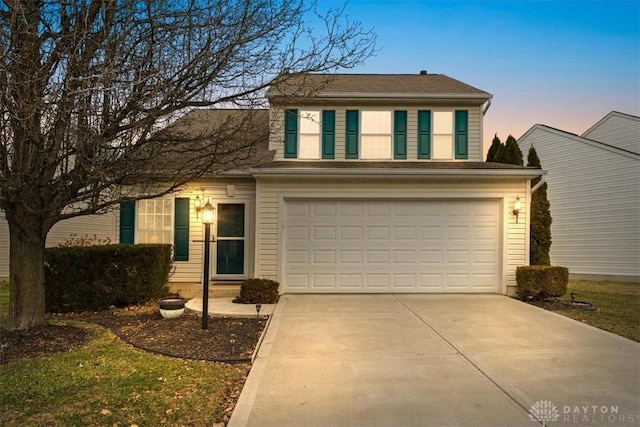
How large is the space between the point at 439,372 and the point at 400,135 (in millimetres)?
7009


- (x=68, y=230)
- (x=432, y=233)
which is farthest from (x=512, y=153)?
(x=68, y=230)

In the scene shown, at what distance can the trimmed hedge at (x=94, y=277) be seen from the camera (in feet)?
24.3

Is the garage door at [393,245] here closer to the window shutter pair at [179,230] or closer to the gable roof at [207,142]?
the window shutter pair at [179,230]

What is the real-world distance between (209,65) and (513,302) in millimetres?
7368

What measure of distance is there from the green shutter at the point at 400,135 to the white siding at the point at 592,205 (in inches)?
348

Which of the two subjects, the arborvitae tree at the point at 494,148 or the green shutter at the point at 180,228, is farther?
the arborvitae tree at the point at 494,148

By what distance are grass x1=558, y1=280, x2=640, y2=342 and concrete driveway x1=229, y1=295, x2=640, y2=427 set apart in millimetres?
513

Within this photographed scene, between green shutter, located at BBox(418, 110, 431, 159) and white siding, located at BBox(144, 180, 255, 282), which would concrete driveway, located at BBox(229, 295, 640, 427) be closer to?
white siding, located at BBox(144, 180, 255, 282)

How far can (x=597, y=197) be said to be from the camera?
1416 centimetres

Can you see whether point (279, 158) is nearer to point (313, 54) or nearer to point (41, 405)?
point (313, 54)

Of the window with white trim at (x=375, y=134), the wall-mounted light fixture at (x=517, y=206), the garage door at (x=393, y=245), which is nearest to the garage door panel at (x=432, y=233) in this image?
the garage door at (x=393, y=245)

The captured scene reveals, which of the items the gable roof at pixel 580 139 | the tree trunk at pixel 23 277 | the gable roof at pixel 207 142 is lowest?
the tree trunk at pixel 23 277

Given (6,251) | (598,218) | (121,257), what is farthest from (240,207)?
(598,218)

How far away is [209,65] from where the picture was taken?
4688 mm
